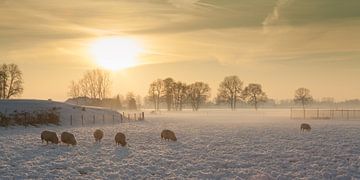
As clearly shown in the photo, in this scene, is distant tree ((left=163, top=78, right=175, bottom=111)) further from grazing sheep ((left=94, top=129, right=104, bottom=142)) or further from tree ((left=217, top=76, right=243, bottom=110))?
grazing sheep ((left=94, top=129, right=104, bottom=142))

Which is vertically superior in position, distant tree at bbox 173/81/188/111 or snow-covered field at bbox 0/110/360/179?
distant tree at bbox 173/81/188/111

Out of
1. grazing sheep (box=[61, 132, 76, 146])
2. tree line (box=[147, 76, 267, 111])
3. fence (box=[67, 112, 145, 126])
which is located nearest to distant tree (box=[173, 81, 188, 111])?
tree line (box=[147, 76, 267, 111])

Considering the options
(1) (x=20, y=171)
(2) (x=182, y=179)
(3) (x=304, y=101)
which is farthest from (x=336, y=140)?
(3) (x=304, y=101)

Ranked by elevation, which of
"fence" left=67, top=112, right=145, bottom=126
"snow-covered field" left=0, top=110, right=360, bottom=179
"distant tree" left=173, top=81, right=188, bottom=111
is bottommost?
"snow-covered field" left=0, top=110, right=360, bottom=179

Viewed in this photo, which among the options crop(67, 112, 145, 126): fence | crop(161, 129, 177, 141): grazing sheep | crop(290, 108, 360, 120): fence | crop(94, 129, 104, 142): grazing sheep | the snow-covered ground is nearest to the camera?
crop(94, 129, 104, 142): grazing sheep

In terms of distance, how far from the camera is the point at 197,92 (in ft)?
485

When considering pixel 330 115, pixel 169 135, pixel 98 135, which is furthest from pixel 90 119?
pixel 330 115

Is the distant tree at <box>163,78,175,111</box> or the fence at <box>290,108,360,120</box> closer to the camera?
the fence at <box>290,108,360,120</box>

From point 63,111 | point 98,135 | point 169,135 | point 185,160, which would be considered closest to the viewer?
point 185,160

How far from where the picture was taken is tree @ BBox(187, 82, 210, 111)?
147 metres

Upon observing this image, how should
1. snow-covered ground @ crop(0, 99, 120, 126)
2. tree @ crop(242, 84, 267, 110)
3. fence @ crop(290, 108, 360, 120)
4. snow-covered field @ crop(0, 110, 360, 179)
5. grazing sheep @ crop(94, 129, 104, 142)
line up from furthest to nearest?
tree @ crop(242, 84, 267, 110), fence @ crop(290, 108, 360, 120), snow-covered ground @ crop(0, 99, 120, 126), grazing sheep @ crop(94, 129, 104, 142), snow-covered field @ crop(0, 110, 360, 179)

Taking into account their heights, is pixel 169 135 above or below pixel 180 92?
below

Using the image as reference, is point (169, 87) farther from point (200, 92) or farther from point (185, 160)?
point (185, 160)

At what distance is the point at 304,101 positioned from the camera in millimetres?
151625
